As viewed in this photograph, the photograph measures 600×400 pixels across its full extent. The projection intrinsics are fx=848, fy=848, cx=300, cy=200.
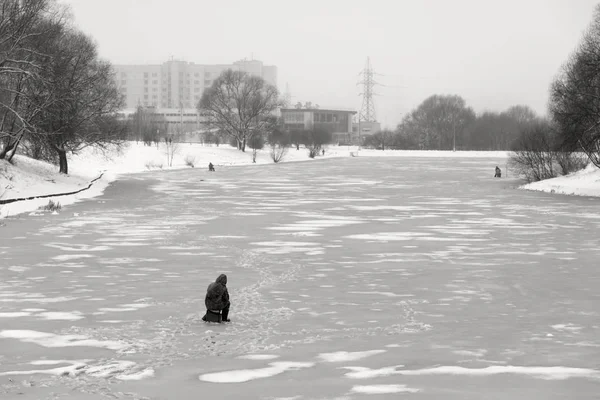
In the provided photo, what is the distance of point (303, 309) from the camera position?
1262 centimetres

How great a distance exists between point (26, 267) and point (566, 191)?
118ft

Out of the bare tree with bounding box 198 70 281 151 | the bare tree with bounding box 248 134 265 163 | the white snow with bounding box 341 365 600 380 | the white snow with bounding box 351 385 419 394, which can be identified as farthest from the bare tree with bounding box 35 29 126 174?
the bare tree with bounding box 198 70 281 151

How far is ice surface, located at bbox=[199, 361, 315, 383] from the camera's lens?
340 inches

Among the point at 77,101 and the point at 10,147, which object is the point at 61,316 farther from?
the point at 77,101

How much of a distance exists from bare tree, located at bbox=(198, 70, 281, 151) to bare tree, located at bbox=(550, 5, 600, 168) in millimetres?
71330

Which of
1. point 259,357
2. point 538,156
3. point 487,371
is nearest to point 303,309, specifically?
point 259,357

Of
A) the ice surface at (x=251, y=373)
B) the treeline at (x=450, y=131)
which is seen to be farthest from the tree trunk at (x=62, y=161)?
the treeline at (x=450, y=131)

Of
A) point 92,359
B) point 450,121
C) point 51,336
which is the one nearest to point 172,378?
point 92,359

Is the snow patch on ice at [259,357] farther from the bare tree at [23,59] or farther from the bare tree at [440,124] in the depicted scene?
the bare tree at [440,124]

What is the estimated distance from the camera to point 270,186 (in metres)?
50.5

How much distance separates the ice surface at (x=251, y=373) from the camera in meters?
8.64

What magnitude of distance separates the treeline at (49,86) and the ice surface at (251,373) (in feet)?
91.5

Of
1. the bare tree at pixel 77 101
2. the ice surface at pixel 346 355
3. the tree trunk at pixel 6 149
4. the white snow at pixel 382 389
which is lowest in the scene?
the ice surface at pixel 346 355

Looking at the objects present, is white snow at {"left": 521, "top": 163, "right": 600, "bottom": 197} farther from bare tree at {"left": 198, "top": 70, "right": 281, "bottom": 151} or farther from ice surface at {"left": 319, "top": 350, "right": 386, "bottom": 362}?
bare tree at {"left": 198, "top": 70, "right": 281, "bottom": 151}
